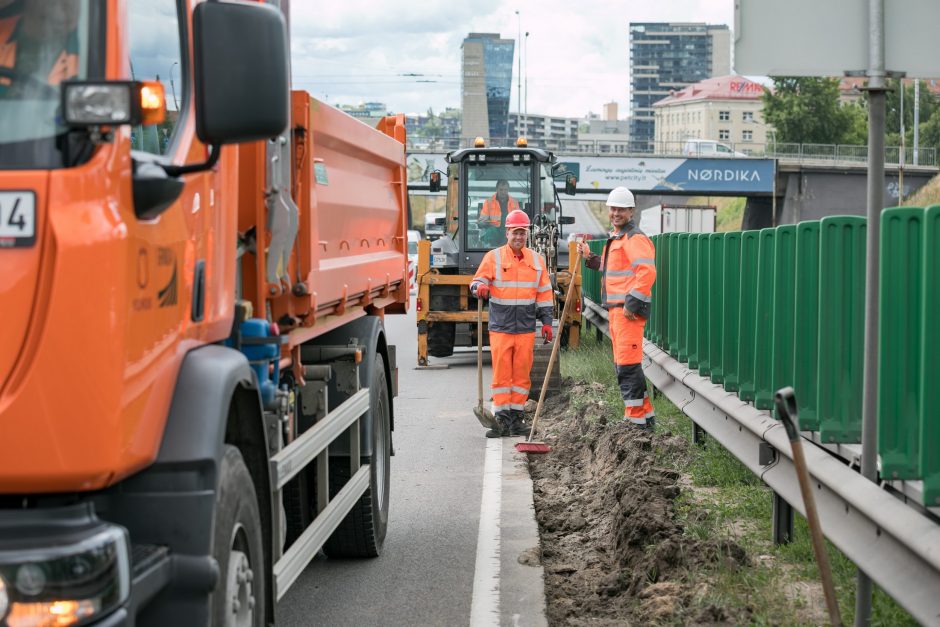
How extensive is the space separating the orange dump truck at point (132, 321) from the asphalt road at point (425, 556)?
5.33 feet

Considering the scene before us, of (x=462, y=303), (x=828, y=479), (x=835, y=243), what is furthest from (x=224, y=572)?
(x=462, y=303)

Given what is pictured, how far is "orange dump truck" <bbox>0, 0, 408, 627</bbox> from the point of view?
124 inches

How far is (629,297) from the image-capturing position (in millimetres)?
10977

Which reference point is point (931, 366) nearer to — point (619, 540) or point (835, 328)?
point (835, 328)

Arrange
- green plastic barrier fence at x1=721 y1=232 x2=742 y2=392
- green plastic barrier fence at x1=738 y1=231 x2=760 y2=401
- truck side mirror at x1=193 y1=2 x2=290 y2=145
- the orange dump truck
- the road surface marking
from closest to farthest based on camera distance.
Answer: the orange dump truck
truck side mirror at x1=193 y1=2 x2=290 y2=145
the road surface marking
green plastic barrier fence at x1=738 y1=231 x2=760 y2=401
green plastic barrier fence at x1=721 y1=232 x2=742 y2=392

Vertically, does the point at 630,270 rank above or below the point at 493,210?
below

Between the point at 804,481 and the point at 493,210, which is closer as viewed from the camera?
the point at 804,481

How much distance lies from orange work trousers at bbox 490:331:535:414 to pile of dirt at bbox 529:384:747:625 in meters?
1.06

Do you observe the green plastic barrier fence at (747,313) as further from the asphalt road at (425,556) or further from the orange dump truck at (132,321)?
the orange dump truck at (132,321)

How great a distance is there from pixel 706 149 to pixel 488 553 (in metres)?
84.4

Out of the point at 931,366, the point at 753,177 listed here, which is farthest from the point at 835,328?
the point at 753,177

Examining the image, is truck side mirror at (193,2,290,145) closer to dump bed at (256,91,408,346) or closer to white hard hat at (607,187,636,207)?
dump bed at (256,91,408,346)

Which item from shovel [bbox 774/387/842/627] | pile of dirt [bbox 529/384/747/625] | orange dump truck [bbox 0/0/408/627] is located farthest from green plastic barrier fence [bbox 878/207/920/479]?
orange dump truck [bbox 0/0/408/627]

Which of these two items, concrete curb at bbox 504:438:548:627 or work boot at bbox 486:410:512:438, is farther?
work boot at bbox 486:410:512:438
